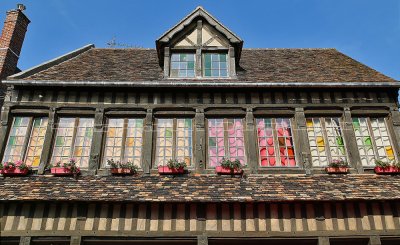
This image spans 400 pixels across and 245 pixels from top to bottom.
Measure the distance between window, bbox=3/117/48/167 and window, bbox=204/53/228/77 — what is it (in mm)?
4878

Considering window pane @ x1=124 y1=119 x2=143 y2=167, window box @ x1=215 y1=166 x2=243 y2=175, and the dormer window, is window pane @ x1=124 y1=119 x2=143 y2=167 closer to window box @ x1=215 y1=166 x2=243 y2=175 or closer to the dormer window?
the dormer window

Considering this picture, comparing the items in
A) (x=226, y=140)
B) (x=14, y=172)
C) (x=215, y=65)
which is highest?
(x=215, y=65)

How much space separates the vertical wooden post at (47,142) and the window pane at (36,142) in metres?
0.15

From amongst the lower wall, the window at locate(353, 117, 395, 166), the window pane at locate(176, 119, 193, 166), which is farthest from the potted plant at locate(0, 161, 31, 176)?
the window at locate(353, 117, 395, 166)

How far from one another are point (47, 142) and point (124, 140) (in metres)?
2.02

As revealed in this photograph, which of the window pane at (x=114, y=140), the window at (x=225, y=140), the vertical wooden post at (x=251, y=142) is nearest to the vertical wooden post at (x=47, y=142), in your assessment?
the window pane at (x=114, y=140)

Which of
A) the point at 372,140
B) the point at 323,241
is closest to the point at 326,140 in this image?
the point at 372,140

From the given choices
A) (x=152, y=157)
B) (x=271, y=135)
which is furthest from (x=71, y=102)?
(x=271, y=135)

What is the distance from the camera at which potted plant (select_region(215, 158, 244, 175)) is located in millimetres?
9062

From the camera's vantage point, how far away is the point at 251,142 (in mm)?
9609

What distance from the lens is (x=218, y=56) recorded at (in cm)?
1112

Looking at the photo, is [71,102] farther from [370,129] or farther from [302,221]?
[370,129]

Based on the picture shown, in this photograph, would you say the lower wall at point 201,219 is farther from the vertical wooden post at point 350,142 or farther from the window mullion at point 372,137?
the window mullion at point 372,137

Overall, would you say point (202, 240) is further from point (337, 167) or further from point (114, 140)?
point (337, 167)
